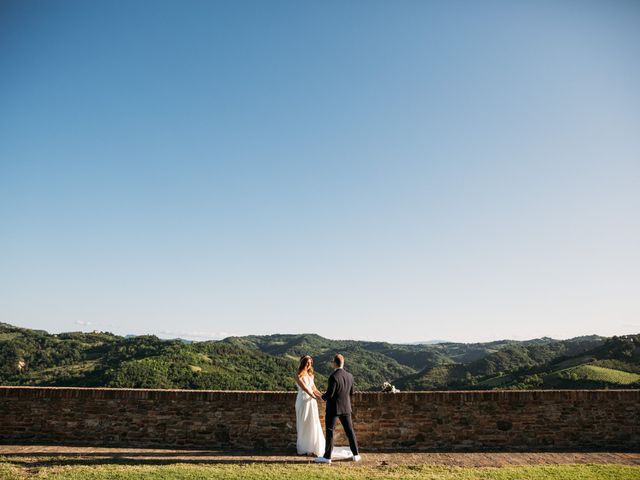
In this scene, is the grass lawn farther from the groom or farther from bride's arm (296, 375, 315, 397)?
bride's arm (296, 375, 315, 397)

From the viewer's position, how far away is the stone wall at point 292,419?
316 inches

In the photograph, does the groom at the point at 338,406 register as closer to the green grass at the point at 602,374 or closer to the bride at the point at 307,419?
the bride at the point at 307,419

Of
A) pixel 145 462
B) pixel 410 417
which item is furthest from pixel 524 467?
pixel 145 462

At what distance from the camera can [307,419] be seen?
24.5 feet

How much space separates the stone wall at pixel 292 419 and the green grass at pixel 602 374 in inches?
2156

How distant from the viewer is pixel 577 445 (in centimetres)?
825

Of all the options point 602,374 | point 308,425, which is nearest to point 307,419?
point 308,425

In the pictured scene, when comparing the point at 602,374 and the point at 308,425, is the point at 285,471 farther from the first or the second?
the point at 602,374

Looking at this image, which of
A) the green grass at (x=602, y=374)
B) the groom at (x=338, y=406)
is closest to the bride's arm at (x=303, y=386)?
the groom at (x=338, y=406)

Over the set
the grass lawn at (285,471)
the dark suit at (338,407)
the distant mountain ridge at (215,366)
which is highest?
the dark suit at (338,407)

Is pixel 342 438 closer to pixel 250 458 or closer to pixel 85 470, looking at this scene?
pixel 250 458

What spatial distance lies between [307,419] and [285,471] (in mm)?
1278

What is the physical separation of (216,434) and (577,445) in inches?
276

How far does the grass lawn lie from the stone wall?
4.54 feet
